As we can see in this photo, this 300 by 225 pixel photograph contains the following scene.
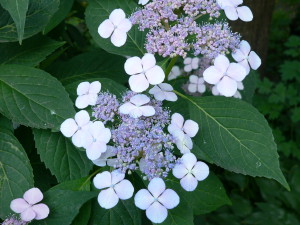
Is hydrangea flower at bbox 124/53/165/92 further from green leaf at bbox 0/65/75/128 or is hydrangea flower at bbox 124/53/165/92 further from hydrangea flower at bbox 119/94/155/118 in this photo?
green leaf at bbox 0/65/75/128

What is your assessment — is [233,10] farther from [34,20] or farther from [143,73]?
[34,20]

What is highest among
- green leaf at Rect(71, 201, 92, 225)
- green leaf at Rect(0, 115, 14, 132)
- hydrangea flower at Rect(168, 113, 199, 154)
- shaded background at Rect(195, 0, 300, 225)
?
hydrangea flower at Rect(168, 113, 199, 154)

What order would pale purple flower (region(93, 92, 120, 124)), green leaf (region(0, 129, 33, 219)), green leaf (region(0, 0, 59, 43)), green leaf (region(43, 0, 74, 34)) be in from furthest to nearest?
green leaf (region(43, 0, 74, 34)) < green leaf (region(0, 0, 59, 43)) < green leaf (region(0, 129, 33, 219)) < pale purple flower (region(93, 92, 120, 124))

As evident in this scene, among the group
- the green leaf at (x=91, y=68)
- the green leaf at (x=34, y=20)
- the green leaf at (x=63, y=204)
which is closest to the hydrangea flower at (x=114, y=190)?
the green leaf at (x=63, y=204)

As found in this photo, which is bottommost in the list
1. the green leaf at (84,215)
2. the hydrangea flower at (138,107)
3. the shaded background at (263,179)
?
the shaded background at (263,179)

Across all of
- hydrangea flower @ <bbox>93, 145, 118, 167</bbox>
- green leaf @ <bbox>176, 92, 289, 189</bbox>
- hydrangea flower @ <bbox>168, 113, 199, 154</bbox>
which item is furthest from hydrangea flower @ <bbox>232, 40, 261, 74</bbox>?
hydrangea flower @ <bbox>93, 145, 118, 167</bbox>

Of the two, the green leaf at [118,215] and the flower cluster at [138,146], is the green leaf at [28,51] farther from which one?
the green leaf at [118,215]
